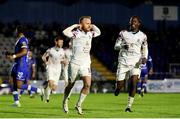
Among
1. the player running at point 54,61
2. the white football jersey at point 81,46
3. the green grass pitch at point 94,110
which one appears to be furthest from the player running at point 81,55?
the player running at point 54,61

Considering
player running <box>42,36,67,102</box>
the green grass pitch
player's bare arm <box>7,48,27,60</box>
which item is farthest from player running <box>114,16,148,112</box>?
player running <box>42,36,67,102</box>

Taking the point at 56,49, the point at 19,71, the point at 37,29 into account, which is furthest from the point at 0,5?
the point at 19,71

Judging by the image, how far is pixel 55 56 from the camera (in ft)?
78.5

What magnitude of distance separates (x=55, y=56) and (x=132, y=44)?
7343mm

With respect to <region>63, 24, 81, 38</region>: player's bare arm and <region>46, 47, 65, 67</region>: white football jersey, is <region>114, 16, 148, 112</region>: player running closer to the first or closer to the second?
<region>63, 24, 81, 38</region>: player's bare arm

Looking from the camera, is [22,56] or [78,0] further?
[78,0]

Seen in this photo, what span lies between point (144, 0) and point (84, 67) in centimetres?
3128

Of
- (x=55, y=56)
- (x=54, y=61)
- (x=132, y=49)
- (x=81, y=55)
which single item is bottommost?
(x=54, y=61)

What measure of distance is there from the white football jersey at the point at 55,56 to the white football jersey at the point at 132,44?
6.96 m

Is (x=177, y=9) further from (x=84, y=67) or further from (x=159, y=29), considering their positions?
(x=84, y=67)

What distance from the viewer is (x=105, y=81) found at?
38031mm

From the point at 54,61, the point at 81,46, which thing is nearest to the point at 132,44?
the point at 81,46

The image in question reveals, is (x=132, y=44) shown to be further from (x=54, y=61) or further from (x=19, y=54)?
(x=54, y=61)

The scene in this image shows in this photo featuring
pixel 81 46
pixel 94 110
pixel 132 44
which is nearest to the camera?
pixel 81 46
